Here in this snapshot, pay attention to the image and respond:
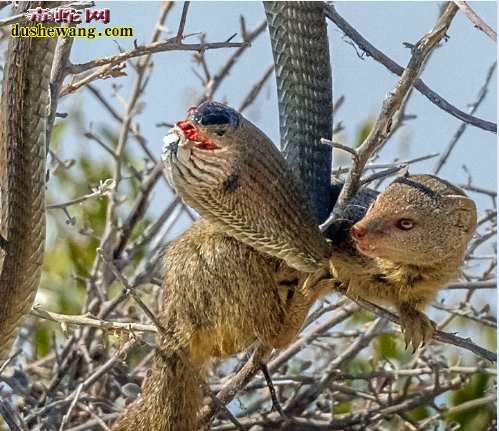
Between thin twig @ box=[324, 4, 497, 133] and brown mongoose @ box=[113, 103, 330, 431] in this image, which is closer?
brown mongoose @ box=[113, 103, 330, 431]

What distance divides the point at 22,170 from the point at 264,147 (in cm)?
48

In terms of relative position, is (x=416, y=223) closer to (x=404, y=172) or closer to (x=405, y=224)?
(x=405, y=224)

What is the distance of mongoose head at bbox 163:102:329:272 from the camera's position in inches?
60.9

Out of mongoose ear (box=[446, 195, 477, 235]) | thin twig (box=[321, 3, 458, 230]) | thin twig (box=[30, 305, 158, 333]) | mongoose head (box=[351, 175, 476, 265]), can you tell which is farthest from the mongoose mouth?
thin twig (box=[30, 305, 158, 333])

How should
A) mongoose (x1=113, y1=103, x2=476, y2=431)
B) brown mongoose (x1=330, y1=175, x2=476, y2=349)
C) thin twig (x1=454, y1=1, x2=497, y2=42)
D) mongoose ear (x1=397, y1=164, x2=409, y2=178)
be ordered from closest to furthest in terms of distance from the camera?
1. thin twig (x1=454, y1=1, x2=497, y2=42)
2. mongoose (x1=113, y1=103, x2=476, y2=431)
3. brown mongoose (x1=330, y1=175, x2=476, y2=349)
4. mongoose ear (x1=397, y1=164, x2=409, y2=178)

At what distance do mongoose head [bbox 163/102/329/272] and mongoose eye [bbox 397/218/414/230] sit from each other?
172 mm

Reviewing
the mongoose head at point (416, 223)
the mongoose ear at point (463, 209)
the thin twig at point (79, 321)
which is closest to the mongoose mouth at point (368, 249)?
the mongoose head at point (416, 223)

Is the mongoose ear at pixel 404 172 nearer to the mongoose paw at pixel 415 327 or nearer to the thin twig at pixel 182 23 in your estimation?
the mongoose paw at pixel 415 327

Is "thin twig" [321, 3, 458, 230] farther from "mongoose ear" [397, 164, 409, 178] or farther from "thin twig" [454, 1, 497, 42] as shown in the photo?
"mongoose ear" [397, 164, 409, 178]

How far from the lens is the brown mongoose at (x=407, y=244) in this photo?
188 cm

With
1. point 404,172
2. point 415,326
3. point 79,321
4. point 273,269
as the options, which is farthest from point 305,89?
point 79,321

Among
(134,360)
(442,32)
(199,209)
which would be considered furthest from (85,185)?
(442,32)

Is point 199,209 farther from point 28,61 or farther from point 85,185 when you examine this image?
point 85,185

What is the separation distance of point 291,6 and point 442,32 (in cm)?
41
